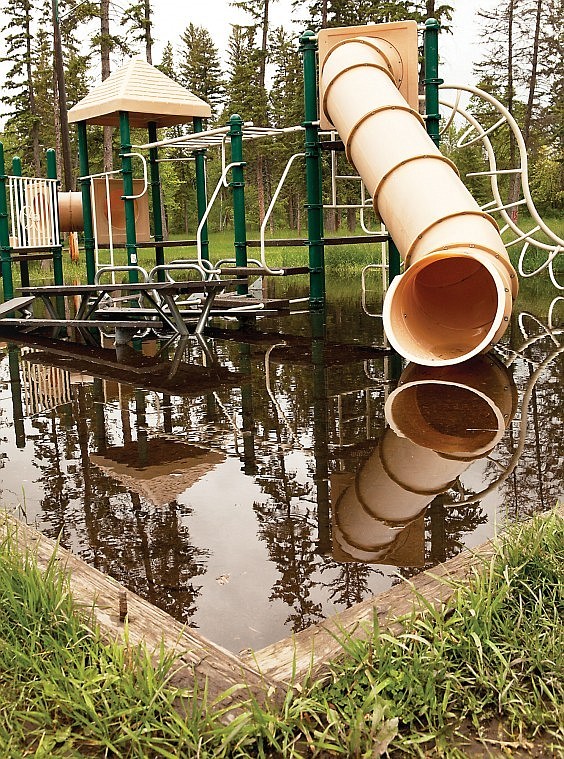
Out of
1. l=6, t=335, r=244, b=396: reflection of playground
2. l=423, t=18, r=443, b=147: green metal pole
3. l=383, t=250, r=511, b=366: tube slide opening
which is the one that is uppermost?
l=423, t=18, r=443, b=147: green metal pole

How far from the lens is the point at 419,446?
14.5ft

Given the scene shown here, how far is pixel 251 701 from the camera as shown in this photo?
1.87 meters

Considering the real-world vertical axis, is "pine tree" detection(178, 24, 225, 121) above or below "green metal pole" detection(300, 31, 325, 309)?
above

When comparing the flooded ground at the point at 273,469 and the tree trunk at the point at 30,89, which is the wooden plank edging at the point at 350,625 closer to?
the flooded ground at the point at 273,469

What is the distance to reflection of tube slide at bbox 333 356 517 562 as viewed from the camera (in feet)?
10.6

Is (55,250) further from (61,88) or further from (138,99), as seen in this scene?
(61,88)

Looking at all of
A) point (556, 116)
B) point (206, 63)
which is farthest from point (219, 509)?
point (206, 63)

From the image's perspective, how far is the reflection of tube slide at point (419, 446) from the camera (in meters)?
3.25

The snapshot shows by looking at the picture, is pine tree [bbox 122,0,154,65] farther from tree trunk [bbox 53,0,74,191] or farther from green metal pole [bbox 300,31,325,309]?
green metal pole [bbox 300,31,325,309]

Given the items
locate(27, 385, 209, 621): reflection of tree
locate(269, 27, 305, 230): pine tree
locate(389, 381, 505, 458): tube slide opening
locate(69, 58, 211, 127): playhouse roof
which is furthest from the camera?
locate(269, 27, 305, 230): pine tree

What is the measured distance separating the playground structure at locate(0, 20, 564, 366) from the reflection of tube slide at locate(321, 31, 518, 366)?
13 mm

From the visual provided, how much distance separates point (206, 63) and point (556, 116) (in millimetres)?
27713

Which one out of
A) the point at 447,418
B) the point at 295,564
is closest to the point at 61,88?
the point at 447,418

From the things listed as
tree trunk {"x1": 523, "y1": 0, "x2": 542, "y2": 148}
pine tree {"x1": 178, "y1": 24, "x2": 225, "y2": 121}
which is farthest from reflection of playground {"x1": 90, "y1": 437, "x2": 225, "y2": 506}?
pine tree {"x1": 178, "y1": 24, "x2": 225, "y2": 121}
